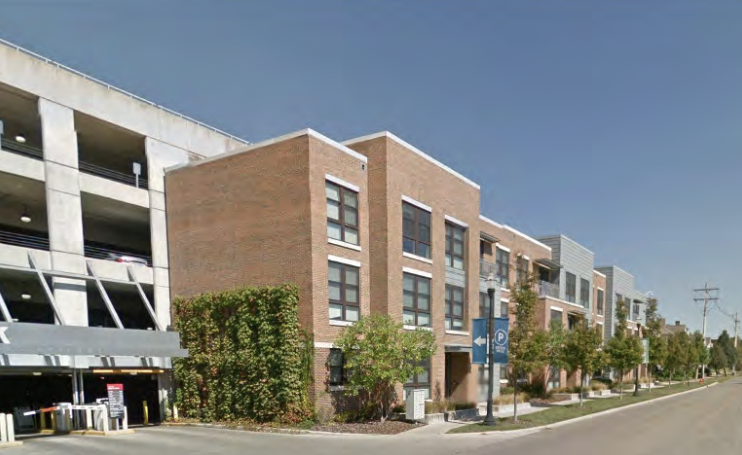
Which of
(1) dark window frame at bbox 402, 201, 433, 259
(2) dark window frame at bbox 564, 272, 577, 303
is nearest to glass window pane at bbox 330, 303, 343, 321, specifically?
(1) dark window frame at bbox 402, 201, 433, 259

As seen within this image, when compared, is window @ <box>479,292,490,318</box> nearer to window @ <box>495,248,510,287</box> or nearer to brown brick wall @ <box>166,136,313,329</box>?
window @ <box>495,248,510,287</box>

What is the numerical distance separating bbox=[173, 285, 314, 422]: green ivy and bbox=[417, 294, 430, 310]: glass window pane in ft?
22.4

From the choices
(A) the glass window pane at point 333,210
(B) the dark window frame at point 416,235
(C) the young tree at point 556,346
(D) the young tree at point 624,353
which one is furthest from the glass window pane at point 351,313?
(D) the young tree at point 624,353

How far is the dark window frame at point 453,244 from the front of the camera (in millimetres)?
26516

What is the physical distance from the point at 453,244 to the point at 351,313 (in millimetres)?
8392

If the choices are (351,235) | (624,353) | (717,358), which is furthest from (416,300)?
(717,358)

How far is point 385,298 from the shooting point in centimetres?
2141

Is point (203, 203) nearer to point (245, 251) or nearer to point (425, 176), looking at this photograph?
point (245, 251)

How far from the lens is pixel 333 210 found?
20.7 meters

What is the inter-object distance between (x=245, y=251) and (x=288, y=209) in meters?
2.83

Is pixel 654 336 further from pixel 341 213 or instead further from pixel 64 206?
pixel 64 206

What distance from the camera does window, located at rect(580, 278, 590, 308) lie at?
45838 mm

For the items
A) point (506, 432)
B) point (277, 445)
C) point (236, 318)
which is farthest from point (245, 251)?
point (506, 432)

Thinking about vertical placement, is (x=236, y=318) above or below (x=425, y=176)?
below
